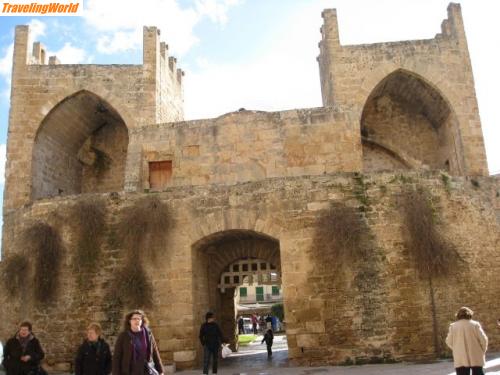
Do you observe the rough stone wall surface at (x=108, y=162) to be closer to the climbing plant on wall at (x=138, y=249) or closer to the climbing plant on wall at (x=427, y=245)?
the climbing plant on wall at (x=138, y=249)

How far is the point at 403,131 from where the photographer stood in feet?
57.7

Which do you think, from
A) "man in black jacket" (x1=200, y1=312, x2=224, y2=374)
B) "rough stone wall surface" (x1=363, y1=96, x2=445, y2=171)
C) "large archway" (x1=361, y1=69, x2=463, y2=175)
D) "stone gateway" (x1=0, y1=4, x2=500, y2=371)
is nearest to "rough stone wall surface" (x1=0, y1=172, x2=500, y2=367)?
"stone gateway" (x1=0, y1=4, x2=500, y2=371)

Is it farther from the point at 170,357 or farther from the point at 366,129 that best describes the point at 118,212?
the point at 366,129

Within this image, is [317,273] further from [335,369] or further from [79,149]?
[79,149]

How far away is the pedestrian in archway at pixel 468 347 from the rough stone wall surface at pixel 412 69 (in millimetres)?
11551

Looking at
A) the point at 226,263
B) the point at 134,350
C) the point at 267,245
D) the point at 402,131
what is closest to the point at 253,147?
the point at 267,245

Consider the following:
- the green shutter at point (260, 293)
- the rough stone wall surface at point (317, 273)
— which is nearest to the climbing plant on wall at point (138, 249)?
the rough stone wall surface at point (317, 273)

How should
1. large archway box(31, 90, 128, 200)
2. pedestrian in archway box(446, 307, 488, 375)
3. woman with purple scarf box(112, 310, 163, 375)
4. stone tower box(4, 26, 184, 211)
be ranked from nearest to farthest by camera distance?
woman with purple scarf box(112, 310, 163, 375) → pedestrian in archway box(446, 307, 488, 375) → stone tower box(4, 26, 184, 211) → large archway box(31, 90, 128, 200)

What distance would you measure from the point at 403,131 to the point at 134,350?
1532cm

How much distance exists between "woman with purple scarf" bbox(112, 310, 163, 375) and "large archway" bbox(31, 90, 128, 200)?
1289 centimetres

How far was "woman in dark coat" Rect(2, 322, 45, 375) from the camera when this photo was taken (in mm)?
5152

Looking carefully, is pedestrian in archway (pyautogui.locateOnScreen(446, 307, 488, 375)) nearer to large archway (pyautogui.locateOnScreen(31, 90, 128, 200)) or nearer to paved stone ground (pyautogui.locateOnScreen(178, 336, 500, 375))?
paved stone ground (pyautogui.locateOnScreen(178, 336, 500, 375))

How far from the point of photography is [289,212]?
9305 mm

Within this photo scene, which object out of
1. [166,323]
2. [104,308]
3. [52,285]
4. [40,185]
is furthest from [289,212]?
[40,185]
